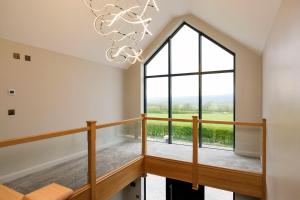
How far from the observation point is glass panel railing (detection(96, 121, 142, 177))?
3.87m

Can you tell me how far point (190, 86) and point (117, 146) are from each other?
8.92ft

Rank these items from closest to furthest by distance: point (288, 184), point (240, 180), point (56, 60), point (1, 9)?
1. point (288, 184)
2. point (1, 9)
3. point (240, 180)
4. point (56, 60)

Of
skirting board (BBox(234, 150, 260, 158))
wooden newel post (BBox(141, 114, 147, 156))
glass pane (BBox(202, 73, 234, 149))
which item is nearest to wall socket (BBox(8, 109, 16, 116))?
wooden newel post (BBox(141, 114, 147, 156))

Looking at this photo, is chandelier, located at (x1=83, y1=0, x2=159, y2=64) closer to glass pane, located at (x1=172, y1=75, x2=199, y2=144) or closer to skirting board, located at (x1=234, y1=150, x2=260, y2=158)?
glass pane, located at (x1=172, y1=75, x2=199, y2=144)

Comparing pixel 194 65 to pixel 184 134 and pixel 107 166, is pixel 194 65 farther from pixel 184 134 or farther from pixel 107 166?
pixel 107 166

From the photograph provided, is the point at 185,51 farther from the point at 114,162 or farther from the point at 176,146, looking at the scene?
the point at 114,162

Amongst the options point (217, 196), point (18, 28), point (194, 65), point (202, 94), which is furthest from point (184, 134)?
point (18, 28)

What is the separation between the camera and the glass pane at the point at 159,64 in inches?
232

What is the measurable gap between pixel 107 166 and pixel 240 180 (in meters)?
2.56

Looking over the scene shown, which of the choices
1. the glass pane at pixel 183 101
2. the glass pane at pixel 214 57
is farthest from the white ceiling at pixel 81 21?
the glass pane at pixel 183 101

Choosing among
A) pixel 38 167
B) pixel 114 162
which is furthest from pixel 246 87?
pixel 38 167

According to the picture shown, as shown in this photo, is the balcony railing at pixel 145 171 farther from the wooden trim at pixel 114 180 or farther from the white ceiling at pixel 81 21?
the white ceiling at pixel 81 21

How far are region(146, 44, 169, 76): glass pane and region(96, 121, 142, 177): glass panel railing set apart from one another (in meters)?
1.99

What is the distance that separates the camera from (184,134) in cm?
523
